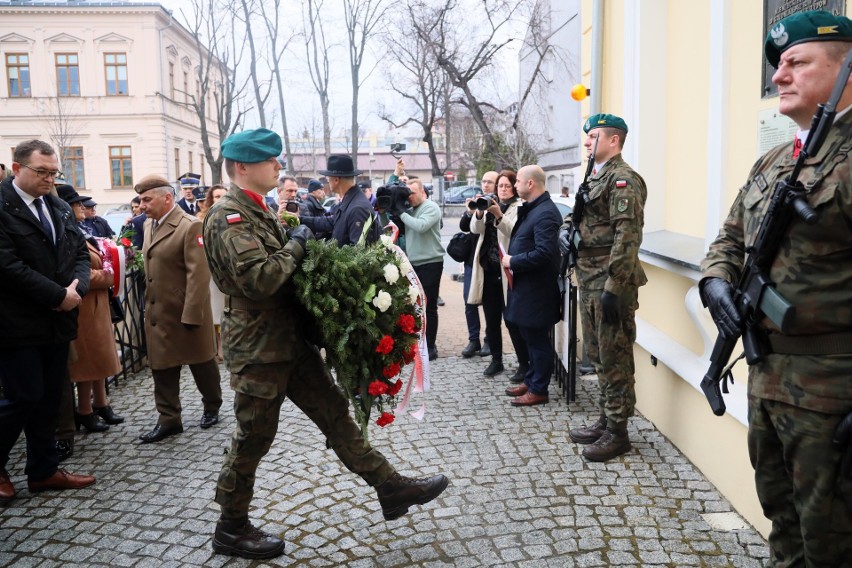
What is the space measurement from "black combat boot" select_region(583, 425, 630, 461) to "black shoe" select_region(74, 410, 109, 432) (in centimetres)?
378

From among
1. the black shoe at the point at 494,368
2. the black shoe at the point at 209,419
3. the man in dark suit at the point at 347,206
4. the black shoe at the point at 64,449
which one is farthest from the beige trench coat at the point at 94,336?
the black shoe at the point at 494,368

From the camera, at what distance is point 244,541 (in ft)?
11.3

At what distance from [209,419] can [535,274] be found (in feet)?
9.57

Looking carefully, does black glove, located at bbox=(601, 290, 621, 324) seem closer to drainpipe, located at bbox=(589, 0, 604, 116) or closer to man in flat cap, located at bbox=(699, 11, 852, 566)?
man in flat cap, located at bbox=(699, 11, 852, 566)

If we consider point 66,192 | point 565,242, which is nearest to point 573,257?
point 565,242

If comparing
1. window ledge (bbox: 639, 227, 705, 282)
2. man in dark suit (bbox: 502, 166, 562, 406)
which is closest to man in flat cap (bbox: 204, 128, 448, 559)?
window ledge (bbox: 639, 227, 705, 282)

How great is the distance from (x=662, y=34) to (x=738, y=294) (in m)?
4.05

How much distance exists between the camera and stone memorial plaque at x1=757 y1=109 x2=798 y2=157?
3641 millimetres

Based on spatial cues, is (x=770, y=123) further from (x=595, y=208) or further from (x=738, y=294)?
(x=738, y=294)

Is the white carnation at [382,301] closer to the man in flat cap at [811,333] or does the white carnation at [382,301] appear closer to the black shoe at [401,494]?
the black shoe at [401,494]

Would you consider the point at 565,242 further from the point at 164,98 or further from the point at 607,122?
the point at 164,98

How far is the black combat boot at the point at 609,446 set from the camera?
453 cm

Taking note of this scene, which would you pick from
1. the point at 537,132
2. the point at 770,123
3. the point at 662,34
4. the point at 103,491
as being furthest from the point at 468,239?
the point at 537,132

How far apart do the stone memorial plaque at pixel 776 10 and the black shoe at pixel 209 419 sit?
4558mm
